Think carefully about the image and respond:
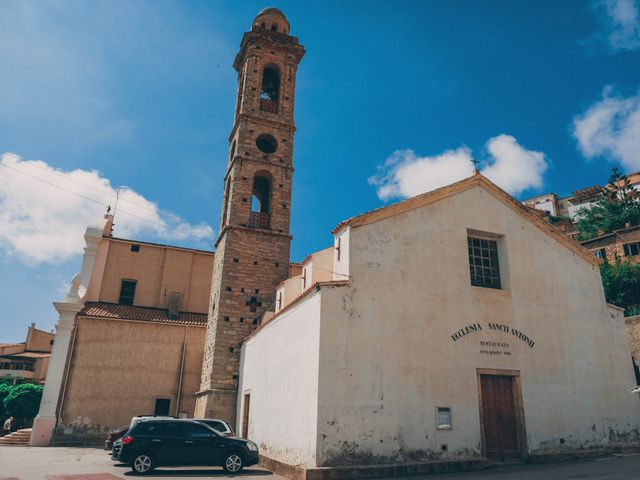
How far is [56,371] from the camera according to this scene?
20.8 m

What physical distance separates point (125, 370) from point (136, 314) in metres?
3.46

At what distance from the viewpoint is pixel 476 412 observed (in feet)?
41.2

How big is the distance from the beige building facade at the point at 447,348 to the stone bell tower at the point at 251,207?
3655mm

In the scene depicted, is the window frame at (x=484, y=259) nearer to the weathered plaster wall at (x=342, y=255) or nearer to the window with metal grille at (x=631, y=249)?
the weathered plaster wall at (x=342, y=255)

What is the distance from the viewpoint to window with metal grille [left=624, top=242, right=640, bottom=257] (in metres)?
36.1

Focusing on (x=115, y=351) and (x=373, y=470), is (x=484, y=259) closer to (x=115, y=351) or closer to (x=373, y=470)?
(x=373, y=470)

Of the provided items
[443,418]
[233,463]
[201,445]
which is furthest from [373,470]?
[201,445]

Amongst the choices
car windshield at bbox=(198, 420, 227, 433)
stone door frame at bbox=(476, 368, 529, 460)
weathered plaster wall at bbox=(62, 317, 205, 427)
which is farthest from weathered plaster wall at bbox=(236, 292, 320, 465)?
weathered plaster wall at bbox=(62, 317, 205, 427)

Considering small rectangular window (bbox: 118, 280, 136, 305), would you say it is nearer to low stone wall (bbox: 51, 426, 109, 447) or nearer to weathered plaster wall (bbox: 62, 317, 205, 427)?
weathered plaster wall (bbox: 62, 317, 205, 427)

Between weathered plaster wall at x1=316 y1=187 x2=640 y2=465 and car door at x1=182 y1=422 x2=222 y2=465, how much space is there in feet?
9.45

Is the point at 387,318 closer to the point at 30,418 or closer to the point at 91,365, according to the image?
the point at 91,365

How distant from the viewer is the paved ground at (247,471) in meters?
10.1

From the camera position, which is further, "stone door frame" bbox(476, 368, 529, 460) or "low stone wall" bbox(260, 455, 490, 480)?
"stone door frame" bbox(476, 368, 529, 460)

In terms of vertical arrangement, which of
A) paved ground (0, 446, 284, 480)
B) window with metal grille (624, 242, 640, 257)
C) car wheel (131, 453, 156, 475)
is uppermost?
window with metal grille (624, 242, 640, 257)
